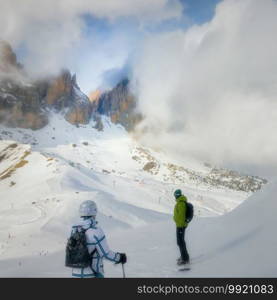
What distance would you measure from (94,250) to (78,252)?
0.98 feet

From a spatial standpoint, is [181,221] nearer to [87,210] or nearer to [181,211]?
[181,211]

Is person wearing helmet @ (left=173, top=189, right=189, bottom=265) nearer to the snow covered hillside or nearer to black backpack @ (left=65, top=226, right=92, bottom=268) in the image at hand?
the snow covered hillside

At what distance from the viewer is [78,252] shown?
6.77 meters

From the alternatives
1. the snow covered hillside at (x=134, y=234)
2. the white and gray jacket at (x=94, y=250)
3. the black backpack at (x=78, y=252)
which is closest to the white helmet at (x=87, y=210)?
the white and gray jacket at (x=94, y=250)

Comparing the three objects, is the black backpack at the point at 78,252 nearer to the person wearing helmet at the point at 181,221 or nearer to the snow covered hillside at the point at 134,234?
the snow covered hillside at the point at 134,234

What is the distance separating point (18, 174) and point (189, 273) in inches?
4151

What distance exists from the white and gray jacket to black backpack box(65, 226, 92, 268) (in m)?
0.10

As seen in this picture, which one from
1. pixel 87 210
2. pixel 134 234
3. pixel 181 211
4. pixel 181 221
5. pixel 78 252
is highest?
pixel 134 234

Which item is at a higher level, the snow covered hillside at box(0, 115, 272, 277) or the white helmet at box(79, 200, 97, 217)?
the snow covered hillside at box(0, 115, 272, 277)

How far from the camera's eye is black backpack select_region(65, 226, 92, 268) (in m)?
6.76

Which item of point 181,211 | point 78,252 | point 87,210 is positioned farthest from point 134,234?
point 78,252

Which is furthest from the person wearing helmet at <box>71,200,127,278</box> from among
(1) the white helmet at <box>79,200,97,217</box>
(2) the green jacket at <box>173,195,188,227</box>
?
(2) the green jacket at <box>173,195,188,227</box>

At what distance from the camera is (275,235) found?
1171 cm
